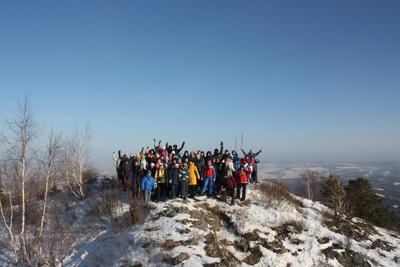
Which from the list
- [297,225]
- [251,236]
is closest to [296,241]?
[297,225]

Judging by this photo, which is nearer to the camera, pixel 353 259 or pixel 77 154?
pixel 353 259

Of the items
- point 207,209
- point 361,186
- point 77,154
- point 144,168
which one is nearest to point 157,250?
point 207,209

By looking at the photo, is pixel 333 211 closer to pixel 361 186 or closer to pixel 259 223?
pixel 259 223

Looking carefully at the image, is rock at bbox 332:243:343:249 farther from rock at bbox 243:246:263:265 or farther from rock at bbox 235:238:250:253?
rock at bbox 235:238:250:253

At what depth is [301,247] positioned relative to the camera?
48.2 ft

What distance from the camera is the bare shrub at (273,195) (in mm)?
18531

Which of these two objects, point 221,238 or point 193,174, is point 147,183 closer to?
point 193,174

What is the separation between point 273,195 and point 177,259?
29.2 feet

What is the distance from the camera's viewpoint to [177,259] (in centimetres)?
1184

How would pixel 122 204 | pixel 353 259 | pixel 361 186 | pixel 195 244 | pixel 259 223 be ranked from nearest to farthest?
pixel 195 244 < pixel 353 259 < pixel 259 223 < pixel 122 204 < pixel 361 186

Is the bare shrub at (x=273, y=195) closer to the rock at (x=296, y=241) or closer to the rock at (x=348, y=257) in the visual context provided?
the rock at (x=296, y=241)

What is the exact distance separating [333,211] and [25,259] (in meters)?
15.7

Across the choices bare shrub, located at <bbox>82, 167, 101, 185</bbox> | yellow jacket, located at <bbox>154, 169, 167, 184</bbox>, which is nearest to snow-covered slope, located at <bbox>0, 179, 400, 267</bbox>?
yellow jacket, located at <bbox>154, 169, 167, 184</bbox>

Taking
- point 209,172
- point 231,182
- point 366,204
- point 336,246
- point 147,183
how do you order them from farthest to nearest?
point 366,204 < point 209,172 < point 231,182 < point 147,183 < point 336,246
